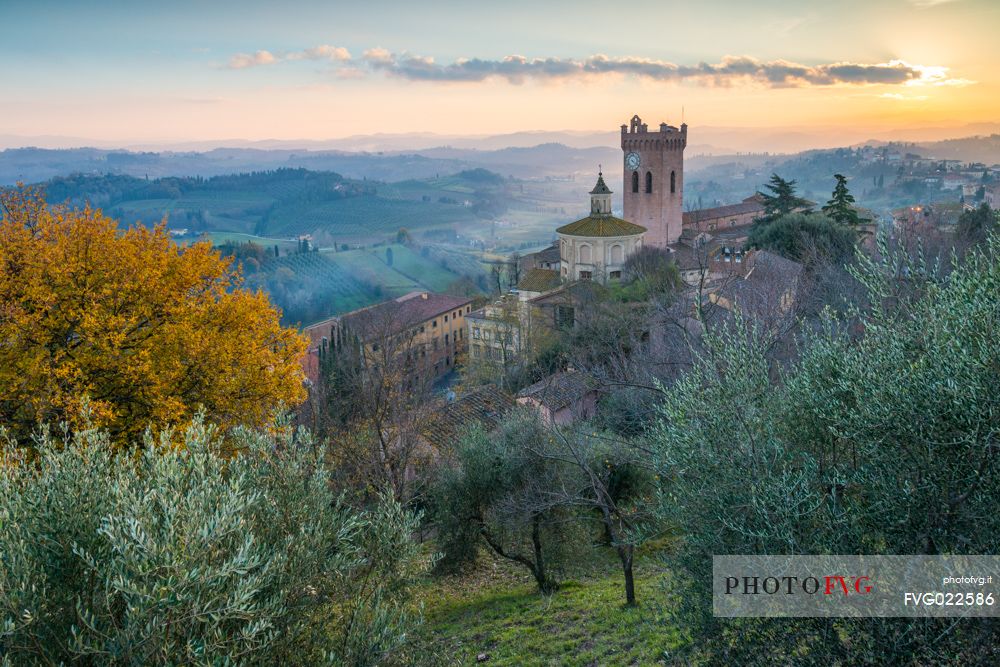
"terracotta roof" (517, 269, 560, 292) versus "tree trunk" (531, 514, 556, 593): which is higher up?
"terracotta roof" (517, 269, 560, 292)

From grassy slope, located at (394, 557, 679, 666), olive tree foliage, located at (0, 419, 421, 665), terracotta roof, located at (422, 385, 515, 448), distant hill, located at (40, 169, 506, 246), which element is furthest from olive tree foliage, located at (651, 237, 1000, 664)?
distant hill, located at (40, 169, 506, 246)

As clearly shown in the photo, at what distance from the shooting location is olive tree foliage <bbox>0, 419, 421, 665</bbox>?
5059mm

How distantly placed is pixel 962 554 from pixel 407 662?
209 inches

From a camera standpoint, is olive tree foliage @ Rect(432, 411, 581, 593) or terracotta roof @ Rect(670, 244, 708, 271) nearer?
olive tree foliage @ Rect(432, 411, 581, 593)

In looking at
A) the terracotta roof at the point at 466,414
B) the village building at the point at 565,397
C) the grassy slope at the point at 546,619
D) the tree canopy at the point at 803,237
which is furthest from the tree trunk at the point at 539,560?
the tree canopy at the point at 803,237

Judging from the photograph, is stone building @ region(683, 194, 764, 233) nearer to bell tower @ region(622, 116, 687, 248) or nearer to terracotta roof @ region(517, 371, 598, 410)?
bell tower @ region(622, 116, 687, 248)

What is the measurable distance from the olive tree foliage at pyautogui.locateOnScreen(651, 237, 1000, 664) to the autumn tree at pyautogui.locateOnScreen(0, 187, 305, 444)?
10347mm

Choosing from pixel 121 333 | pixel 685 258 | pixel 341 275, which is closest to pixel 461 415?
pixel 121 333

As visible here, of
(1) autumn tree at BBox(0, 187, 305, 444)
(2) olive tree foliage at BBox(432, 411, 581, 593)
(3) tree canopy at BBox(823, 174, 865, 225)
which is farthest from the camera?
(3) tree canopy at BBox(823, 174, 865, 225)

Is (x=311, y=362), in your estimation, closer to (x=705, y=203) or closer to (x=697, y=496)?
(x=697, y=496)

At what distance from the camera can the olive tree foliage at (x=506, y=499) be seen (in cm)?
1445

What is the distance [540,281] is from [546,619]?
116 feet

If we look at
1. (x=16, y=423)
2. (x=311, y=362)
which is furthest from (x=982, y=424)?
(x=311, y=362)

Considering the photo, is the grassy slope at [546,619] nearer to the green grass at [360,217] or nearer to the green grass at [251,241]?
the green grass at [251,241]
